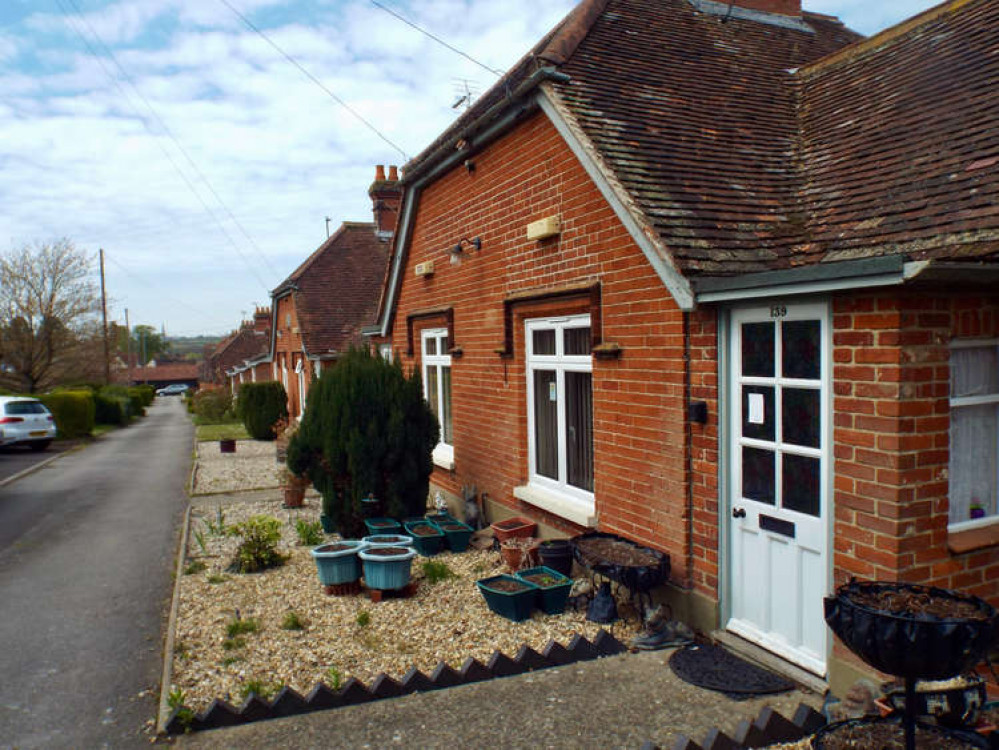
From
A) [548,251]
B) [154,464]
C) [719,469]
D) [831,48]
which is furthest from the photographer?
[154,464]

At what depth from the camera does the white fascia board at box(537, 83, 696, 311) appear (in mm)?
4934

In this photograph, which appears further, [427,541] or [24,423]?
[24,423]

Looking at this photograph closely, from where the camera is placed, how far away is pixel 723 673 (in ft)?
15.0

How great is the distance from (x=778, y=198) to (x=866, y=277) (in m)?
2.55

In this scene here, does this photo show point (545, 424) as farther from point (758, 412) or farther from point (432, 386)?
point (432, 386)

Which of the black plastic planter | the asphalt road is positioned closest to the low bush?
the asphalt road

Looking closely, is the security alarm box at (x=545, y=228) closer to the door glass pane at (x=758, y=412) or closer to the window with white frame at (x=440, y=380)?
the door glass pane at (x=758, y=412)

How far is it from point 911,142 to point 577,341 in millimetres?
3233

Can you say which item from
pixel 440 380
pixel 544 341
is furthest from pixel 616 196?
pixel 440 380

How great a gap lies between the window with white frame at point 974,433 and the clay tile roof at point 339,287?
698 inches

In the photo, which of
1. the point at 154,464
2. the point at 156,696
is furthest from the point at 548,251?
the point at 154,464

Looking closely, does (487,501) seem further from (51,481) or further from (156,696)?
(51,481)

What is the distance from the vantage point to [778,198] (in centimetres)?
597

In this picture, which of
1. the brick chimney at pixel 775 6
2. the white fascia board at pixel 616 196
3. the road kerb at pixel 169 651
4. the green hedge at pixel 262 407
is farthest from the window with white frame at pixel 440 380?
the green hedge at pixel 262 407
